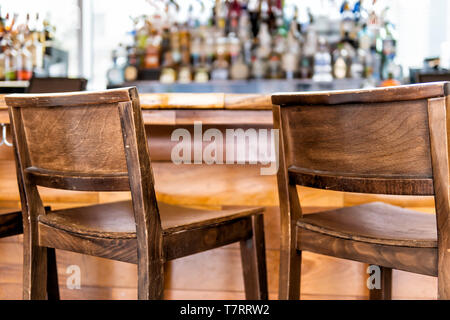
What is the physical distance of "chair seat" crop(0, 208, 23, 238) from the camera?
1127 millimetres

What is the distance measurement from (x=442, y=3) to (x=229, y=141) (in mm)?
3509

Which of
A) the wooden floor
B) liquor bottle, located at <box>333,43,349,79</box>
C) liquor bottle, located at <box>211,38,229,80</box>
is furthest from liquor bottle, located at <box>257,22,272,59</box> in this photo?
the wooden floor

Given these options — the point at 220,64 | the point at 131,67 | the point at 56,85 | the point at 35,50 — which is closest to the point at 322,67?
the point at 220,64

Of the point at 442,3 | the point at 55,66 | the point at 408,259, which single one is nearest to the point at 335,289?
the point at 408,259

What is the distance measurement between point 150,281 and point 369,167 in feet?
1.49

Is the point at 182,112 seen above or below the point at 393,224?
above

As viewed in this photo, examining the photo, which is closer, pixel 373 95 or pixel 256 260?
pixel 373 95

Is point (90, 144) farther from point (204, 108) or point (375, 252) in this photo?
point (375, 252)

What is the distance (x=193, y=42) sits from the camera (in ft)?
11.0

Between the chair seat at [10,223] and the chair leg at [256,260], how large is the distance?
572 mm

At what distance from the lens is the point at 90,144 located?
90 cm

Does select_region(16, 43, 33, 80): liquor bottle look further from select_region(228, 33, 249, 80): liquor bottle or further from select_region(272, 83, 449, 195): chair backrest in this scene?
select_region(272, 83, 449, 195): chair backrest

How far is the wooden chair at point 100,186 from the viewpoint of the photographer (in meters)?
0.85
